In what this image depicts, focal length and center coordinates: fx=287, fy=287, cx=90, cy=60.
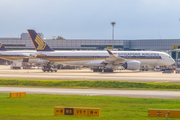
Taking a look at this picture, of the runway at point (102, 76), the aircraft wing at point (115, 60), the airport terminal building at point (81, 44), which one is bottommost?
the runway at point (102, 76)

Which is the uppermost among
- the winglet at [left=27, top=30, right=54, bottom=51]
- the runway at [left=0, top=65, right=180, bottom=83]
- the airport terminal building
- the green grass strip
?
the airport terminal building

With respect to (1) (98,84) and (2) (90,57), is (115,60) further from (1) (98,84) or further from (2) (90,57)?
(1) (98,84)

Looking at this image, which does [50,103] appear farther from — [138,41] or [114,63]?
[138,41]

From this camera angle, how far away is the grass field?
51.2 ft

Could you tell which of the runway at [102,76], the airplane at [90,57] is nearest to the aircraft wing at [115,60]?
the airplane at [90,57]

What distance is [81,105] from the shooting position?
19.6m

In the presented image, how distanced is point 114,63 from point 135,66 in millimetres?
4624

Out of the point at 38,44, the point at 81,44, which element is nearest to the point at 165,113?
the point at 38,44

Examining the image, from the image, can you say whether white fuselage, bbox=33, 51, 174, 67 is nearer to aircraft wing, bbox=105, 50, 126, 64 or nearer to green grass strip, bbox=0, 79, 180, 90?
aircraft wing, bbox=105, 50, 126, 64

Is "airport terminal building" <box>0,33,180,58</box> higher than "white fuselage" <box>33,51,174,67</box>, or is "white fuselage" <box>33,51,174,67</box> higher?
"airport terminal building" <box>0,33,180,58</box>

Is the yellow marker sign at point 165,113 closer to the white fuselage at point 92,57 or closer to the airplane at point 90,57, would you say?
the airplane at point 90,57

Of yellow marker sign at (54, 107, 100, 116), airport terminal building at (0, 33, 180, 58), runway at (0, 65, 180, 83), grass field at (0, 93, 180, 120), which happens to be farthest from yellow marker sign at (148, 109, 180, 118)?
airport terminal building at (0, 33, 180, 58)

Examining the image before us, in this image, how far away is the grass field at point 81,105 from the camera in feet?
51.2

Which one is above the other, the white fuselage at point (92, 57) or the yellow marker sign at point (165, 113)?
the white fuselage at point (92, 57)
